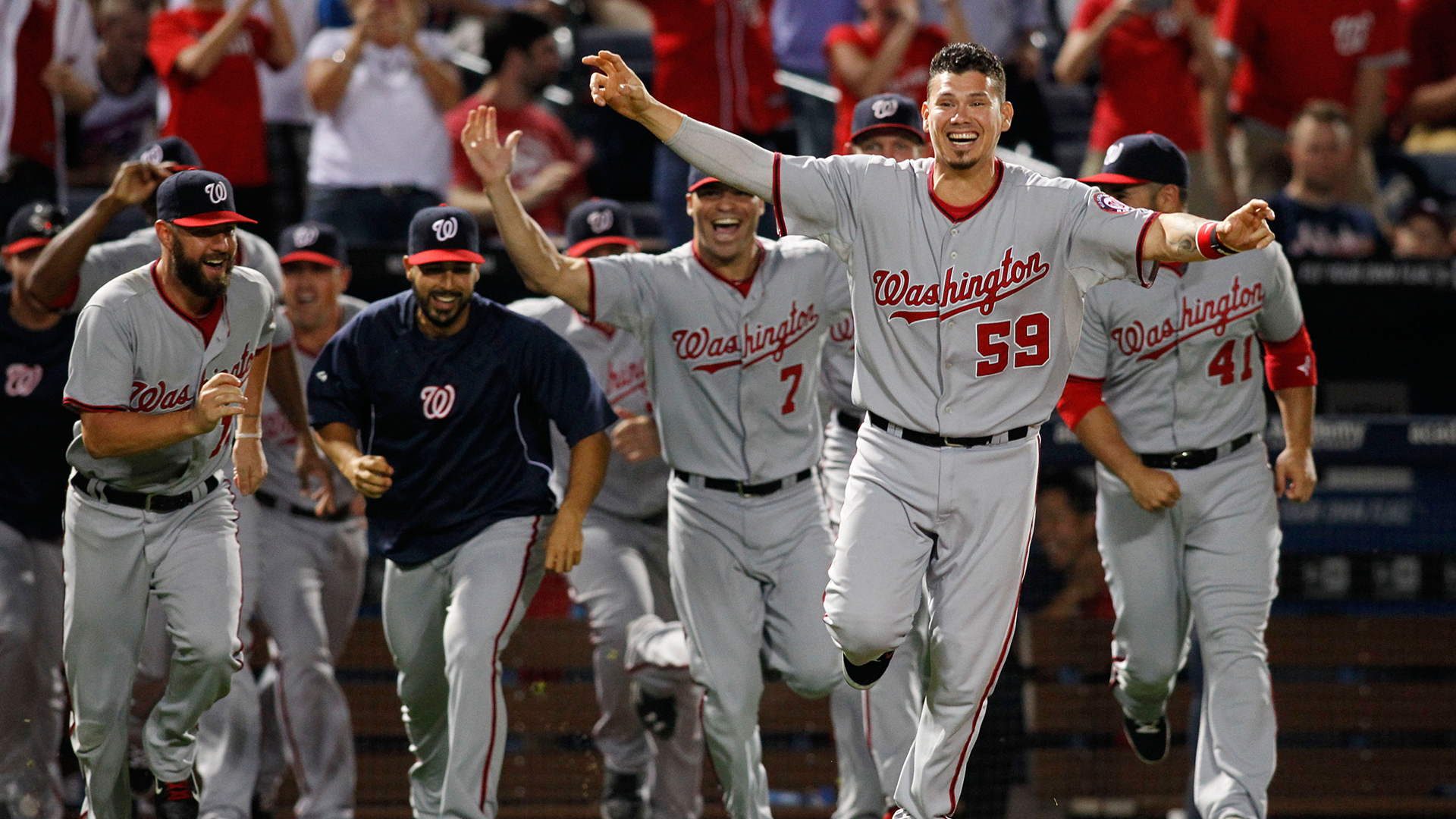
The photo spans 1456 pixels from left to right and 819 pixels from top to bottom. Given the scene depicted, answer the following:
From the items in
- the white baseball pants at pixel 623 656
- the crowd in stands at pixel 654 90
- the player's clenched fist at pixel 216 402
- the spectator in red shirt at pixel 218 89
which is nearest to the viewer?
the player's clenched fist at pixel 216 402

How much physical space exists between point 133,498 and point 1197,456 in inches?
132

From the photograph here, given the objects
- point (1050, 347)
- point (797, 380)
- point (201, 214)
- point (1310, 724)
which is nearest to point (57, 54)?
point (201, 214)

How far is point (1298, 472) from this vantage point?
5.53 metres

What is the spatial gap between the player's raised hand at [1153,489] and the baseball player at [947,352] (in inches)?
33.9

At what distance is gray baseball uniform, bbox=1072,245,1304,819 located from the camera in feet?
17.4

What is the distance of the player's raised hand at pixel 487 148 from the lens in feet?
15.8

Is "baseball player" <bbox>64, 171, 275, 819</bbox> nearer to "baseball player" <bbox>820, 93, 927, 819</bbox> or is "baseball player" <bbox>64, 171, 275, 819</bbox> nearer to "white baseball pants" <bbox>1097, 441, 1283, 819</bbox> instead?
"baseball player" <bbox>820, 93, 927, 819</bbox>

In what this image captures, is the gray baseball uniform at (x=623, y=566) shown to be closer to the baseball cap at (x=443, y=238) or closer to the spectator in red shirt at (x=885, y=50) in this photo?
the baseball cap at (x=443, y=238)

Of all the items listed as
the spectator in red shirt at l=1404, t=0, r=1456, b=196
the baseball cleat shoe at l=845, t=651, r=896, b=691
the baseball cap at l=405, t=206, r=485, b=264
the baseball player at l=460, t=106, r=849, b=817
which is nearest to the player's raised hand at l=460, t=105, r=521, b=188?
the baseball cap at l=405, t=206, r=485, b=264

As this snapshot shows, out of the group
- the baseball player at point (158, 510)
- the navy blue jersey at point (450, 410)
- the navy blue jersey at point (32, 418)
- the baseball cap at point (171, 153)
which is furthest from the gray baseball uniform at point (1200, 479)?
the navy blue jersey at point (32, 418)

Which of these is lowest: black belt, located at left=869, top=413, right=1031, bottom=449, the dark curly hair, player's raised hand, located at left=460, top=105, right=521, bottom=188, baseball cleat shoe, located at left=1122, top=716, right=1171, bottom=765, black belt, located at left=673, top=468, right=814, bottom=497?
baseball cleat shoe, located at left=1122, top=716, right=1171, bottom=765

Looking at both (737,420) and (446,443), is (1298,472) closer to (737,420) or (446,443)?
(737,420)

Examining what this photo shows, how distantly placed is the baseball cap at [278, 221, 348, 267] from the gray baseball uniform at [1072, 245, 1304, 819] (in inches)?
112

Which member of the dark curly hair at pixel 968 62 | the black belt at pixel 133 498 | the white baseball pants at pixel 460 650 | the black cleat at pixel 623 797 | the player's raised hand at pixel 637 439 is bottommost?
the black cleat at pixel 623 797
